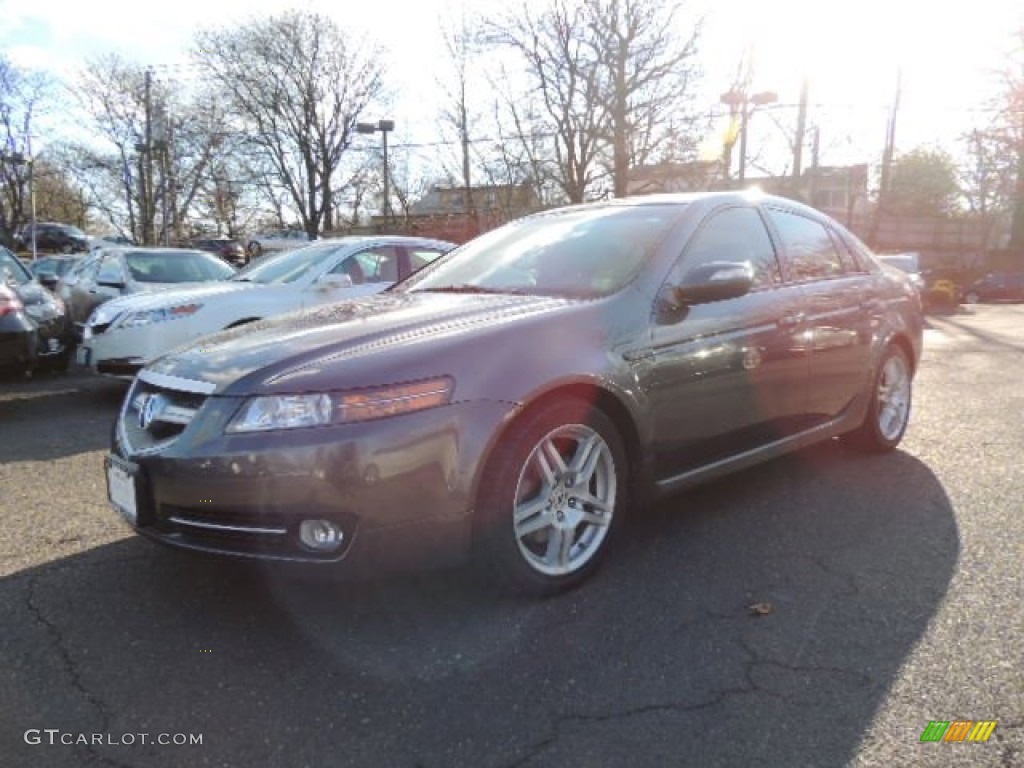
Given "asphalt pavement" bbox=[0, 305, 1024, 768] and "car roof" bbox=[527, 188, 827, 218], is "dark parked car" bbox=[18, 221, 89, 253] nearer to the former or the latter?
"asphalt pavement" bbox=[0, 305, 1024, 768]

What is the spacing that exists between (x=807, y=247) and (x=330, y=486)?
307cm

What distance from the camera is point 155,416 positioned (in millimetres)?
2758

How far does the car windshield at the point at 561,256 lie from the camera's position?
3.34m

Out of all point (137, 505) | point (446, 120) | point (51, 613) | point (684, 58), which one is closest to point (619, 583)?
point (137, 505)

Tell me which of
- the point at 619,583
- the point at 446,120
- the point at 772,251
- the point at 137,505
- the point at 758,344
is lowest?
the point at 619,583

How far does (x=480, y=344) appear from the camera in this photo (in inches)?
106

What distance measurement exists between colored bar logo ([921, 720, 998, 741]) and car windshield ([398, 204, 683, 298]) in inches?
73.1

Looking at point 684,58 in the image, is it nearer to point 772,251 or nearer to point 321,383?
point 772,251

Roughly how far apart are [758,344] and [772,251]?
0.65 m

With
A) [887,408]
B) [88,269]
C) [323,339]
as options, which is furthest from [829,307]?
[88,269]

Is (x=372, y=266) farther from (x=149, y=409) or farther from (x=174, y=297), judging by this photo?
(x=149, y=409)

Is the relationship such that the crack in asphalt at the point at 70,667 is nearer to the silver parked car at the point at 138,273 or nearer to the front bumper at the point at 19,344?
the front bumper at the point at 19,344

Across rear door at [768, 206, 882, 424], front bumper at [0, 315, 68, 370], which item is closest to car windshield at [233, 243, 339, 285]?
front bumper at [0, 315, 68, 370]

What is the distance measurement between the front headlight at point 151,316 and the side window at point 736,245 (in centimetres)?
479
